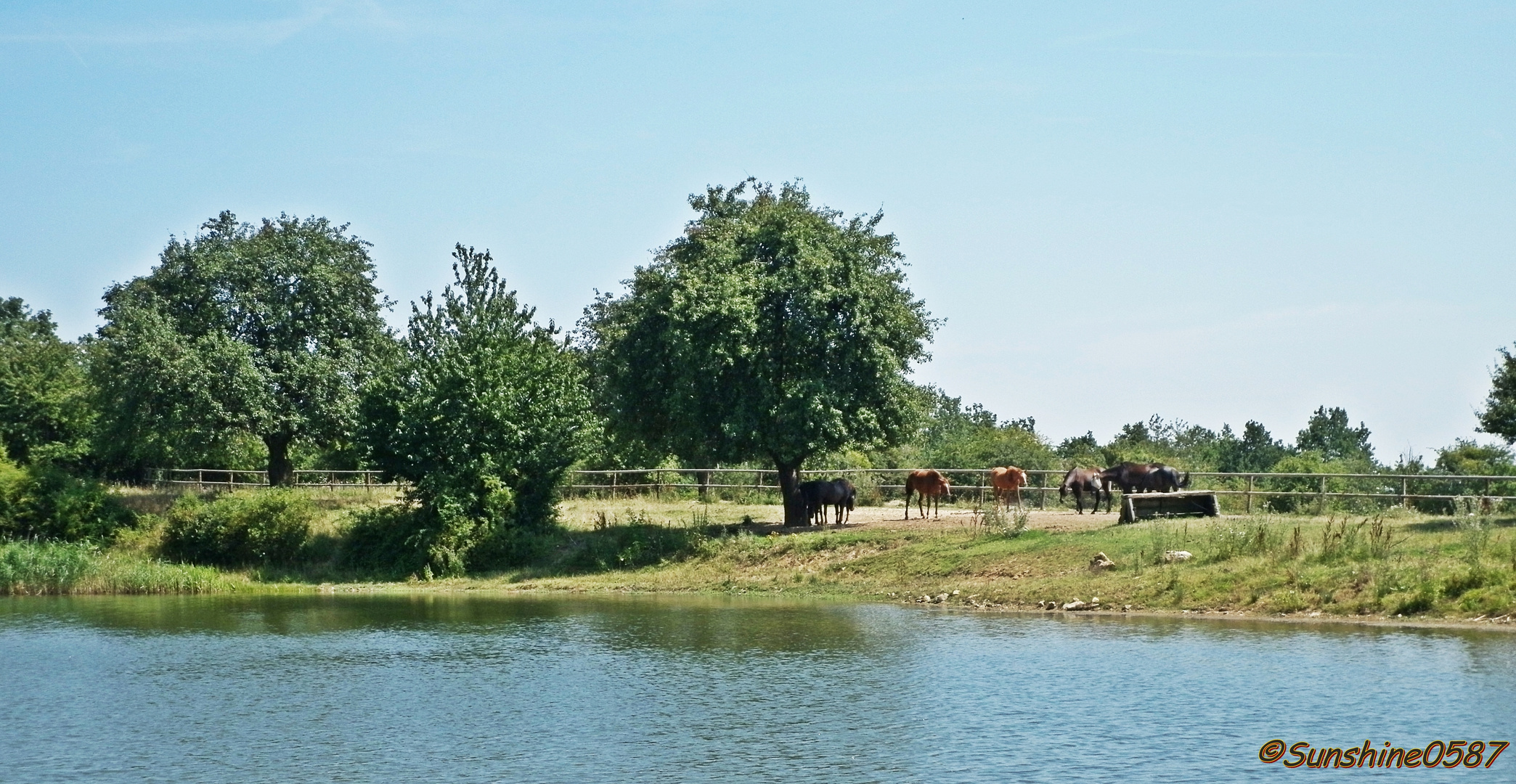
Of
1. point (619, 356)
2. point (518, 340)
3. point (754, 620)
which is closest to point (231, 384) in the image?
point (518, 340)

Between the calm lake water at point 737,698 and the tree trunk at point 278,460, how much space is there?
24.0m

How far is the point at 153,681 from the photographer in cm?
2577

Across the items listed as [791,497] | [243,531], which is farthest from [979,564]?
[243,531]

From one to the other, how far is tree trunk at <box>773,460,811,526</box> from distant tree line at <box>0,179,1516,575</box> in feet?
0.26

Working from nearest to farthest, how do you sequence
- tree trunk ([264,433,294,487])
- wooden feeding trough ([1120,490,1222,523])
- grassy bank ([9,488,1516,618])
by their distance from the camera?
grassy bank ([9,488,1516,618]) → wooden feeding trough ([1120,490,1222,523]) → tree trunk ([264,433,294,487])

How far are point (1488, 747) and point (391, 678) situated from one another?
17790mm

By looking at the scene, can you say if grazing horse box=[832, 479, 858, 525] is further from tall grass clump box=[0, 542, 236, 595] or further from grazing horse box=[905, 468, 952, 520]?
tall grass clump box=[0, 542, 236, 595]

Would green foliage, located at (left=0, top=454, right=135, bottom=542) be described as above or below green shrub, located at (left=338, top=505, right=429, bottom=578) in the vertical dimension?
above

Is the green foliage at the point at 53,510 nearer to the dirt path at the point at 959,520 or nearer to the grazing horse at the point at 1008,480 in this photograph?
the dirt path at the point at 959,520

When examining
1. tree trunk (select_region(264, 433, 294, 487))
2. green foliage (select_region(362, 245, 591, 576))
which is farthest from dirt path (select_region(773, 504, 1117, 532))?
tree trunk (select_region(264, 433, 294, 487))

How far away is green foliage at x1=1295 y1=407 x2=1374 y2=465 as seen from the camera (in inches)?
3241

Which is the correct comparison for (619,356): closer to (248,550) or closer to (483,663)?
(248,550)

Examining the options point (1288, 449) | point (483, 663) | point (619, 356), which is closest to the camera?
point (483, 663)

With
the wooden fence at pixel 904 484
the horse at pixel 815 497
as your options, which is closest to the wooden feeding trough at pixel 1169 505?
the wooden fence at pixel 904 484
